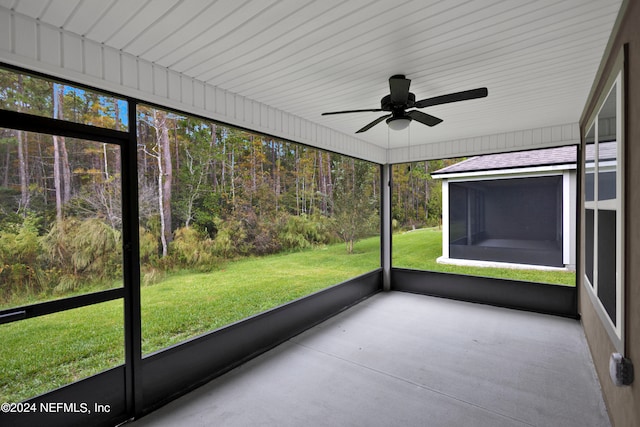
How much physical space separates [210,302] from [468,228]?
6.11 m

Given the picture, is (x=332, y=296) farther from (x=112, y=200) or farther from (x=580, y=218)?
(x=580, y=218)

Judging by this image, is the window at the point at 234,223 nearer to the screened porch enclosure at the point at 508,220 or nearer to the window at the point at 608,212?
the screened porch enclosure at the point at 508,220

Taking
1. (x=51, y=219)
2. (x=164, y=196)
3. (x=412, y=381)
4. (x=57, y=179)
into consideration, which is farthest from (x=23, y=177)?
(x=412, y=381)

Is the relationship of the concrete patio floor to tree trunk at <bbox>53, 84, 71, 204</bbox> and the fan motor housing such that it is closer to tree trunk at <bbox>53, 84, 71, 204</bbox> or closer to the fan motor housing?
tree trunk at <bbox>53, 84, 71, 204</bbox>

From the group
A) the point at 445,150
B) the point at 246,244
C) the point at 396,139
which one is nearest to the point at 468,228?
the point at 445,150

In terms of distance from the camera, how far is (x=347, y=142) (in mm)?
4691

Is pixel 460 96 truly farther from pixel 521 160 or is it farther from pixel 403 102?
pixel 521 160

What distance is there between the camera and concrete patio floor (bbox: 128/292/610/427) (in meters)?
2.21

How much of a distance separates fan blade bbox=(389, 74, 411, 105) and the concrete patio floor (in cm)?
250

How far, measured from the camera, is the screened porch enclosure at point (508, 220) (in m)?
6.31

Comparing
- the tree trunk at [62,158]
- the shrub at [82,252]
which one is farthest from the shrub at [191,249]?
the tree trunk at [62,158]

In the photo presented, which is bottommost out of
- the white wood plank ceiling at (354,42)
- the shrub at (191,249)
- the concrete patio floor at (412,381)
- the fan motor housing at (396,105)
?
the concrete patio floor at (412,381)

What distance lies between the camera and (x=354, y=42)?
6.67ft

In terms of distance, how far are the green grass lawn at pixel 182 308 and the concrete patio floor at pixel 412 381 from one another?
94 centimetres
